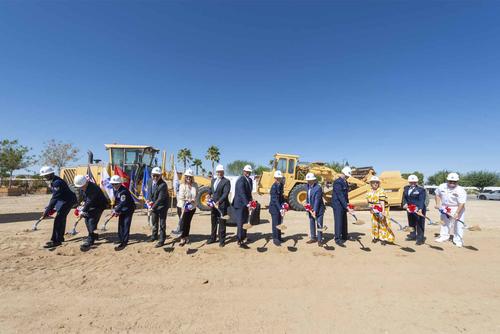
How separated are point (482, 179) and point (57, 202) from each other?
7827 centimetres

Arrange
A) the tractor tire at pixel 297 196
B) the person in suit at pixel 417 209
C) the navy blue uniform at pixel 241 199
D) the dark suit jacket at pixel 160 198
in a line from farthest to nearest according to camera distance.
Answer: the tractor tire at pixel 297 196 → the person in suit at pixel 417 209 → the navy blue uniform at pixel 241 199 → the dark suit jacket at pixel 160 198

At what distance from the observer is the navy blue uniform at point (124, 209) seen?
17.2 feet

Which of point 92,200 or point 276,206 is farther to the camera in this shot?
point 276,206

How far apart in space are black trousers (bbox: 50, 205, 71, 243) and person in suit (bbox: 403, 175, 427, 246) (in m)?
8.81

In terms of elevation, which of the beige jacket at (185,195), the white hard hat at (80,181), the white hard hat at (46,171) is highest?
the white hard hat at (46,171)

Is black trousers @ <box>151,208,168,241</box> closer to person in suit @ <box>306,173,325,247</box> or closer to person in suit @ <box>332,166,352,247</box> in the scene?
person in suit @ <box>306,173,325,247</box>

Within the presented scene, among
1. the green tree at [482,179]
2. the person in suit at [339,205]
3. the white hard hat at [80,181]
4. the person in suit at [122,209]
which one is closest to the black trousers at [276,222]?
the person in suit at [339,205]

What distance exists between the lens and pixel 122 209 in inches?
207

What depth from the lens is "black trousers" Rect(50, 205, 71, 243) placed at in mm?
5301

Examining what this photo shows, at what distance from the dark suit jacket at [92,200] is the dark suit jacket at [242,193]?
328 cm

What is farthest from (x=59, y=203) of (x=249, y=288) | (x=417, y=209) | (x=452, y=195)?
(x=452, y=195)

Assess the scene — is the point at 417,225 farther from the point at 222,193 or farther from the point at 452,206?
the point at 222,193

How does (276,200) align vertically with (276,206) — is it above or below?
above

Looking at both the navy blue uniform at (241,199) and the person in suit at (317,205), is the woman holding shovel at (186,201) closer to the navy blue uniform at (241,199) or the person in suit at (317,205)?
the navy blue uniform at (241,199)
